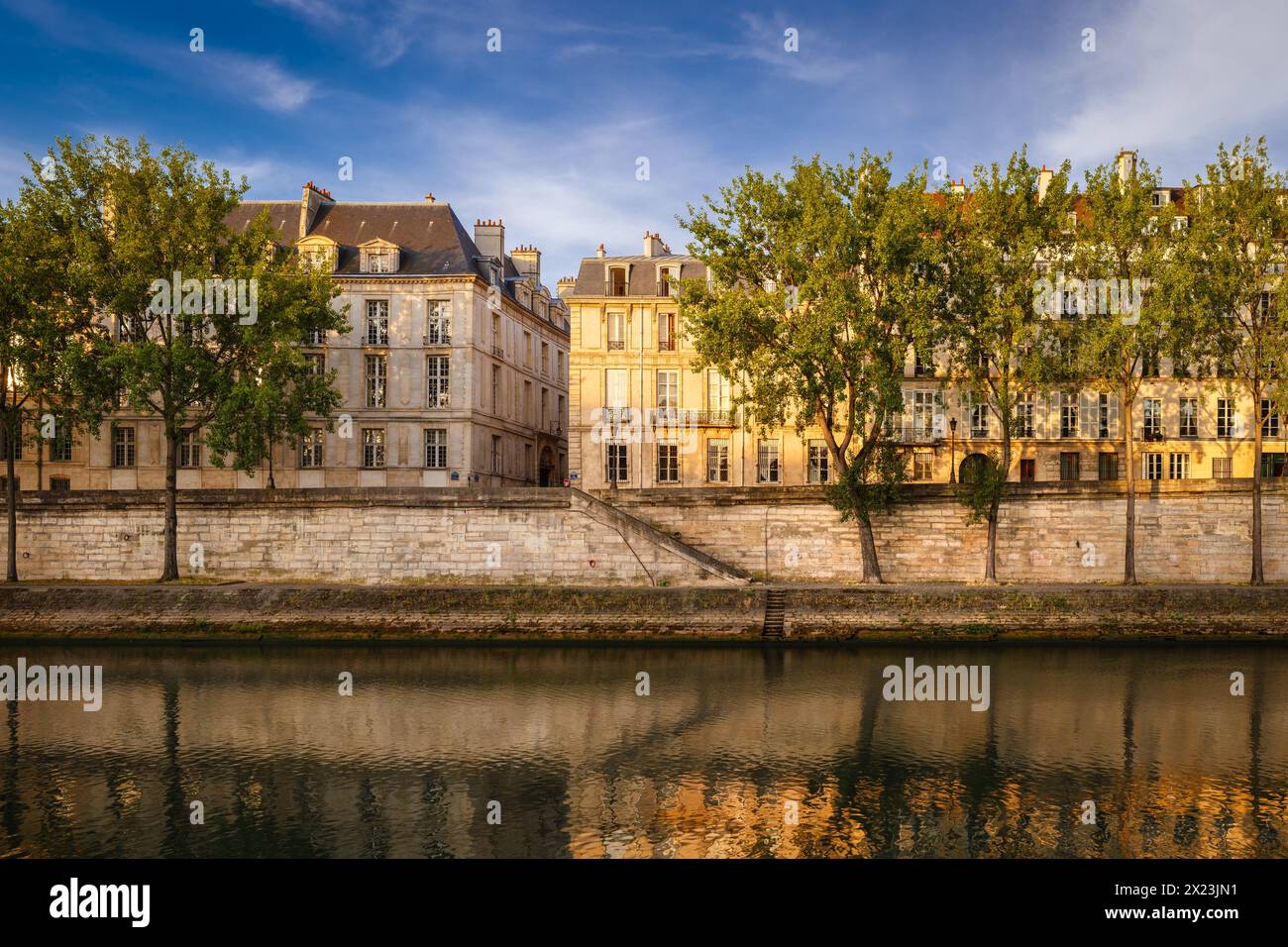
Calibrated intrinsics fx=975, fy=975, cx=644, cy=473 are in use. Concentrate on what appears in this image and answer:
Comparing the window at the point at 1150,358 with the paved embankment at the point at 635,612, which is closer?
the paved embankment at the point at 635,612

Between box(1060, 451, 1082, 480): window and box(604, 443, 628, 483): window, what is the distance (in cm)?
2057

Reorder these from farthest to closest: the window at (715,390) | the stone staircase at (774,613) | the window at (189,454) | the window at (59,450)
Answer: the window at (715,390) → the window at (189,454) → the window at (59,450) → the stone staircase at (774,613)

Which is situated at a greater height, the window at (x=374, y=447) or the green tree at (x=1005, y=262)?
→ the green tree at (x=1005, y=262)

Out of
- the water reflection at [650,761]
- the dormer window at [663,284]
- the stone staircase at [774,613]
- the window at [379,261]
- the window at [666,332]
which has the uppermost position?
the window at [379,261]

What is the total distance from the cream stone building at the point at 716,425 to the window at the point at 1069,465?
0.05 meters

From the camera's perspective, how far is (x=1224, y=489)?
3512 cm

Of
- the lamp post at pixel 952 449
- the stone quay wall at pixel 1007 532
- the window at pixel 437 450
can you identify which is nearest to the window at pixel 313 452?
the window at pixel 437 450

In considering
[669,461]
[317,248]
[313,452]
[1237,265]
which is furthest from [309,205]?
[1237,265]

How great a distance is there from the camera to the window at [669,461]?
4609 cm

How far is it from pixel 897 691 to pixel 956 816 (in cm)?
907

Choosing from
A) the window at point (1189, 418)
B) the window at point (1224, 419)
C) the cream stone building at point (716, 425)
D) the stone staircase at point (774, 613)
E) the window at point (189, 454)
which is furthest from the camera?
the cream stone building at point (716, 425)

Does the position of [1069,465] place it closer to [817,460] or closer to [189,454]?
[817,460]

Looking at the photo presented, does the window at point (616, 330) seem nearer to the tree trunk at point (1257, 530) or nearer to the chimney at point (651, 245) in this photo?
the chimney at point (651, 245)

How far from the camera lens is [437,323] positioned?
1794 inches
